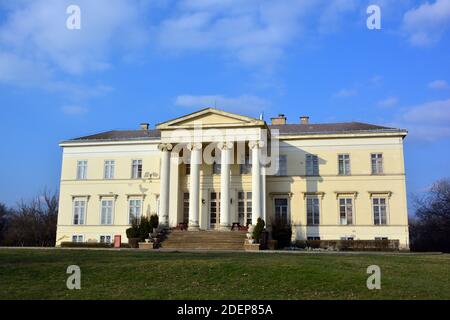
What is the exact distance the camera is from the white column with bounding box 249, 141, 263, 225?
3272cm

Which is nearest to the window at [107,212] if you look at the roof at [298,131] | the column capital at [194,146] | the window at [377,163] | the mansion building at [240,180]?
the mansion building at [240,180]

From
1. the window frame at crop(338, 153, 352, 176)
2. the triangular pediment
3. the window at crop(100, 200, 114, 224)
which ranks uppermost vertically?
the triangular pediment

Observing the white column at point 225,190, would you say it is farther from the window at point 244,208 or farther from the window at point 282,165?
the window at point 282,165

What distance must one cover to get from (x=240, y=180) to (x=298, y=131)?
7.00 metres

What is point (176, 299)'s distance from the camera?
11.3 m

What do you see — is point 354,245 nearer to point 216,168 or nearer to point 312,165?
point 312,165

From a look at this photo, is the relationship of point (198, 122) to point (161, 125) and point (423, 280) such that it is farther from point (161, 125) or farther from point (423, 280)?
point (423, 280)

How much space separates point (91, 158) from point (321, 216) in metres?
20.3

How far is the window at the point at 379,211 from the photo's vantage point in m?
35.8

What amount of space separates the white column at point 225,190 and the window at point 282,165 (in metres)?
5.29

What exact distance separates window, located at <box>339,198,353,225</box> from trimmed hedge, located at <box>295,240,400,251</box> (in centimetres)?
383

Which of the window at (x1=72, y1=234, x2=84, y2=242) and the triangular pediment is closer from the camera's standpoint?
the triangular pediment

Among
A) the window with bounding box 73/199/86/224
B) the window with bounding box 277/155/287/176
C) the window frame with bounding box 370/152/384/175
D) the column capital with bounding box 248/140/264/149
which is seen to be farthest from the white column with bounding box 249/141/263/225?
the window with bounding box 73/199/86/224

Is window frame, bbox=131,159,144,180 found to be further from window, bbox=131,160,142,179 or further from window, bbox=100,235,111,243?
window, bbox=100,235,111,243
